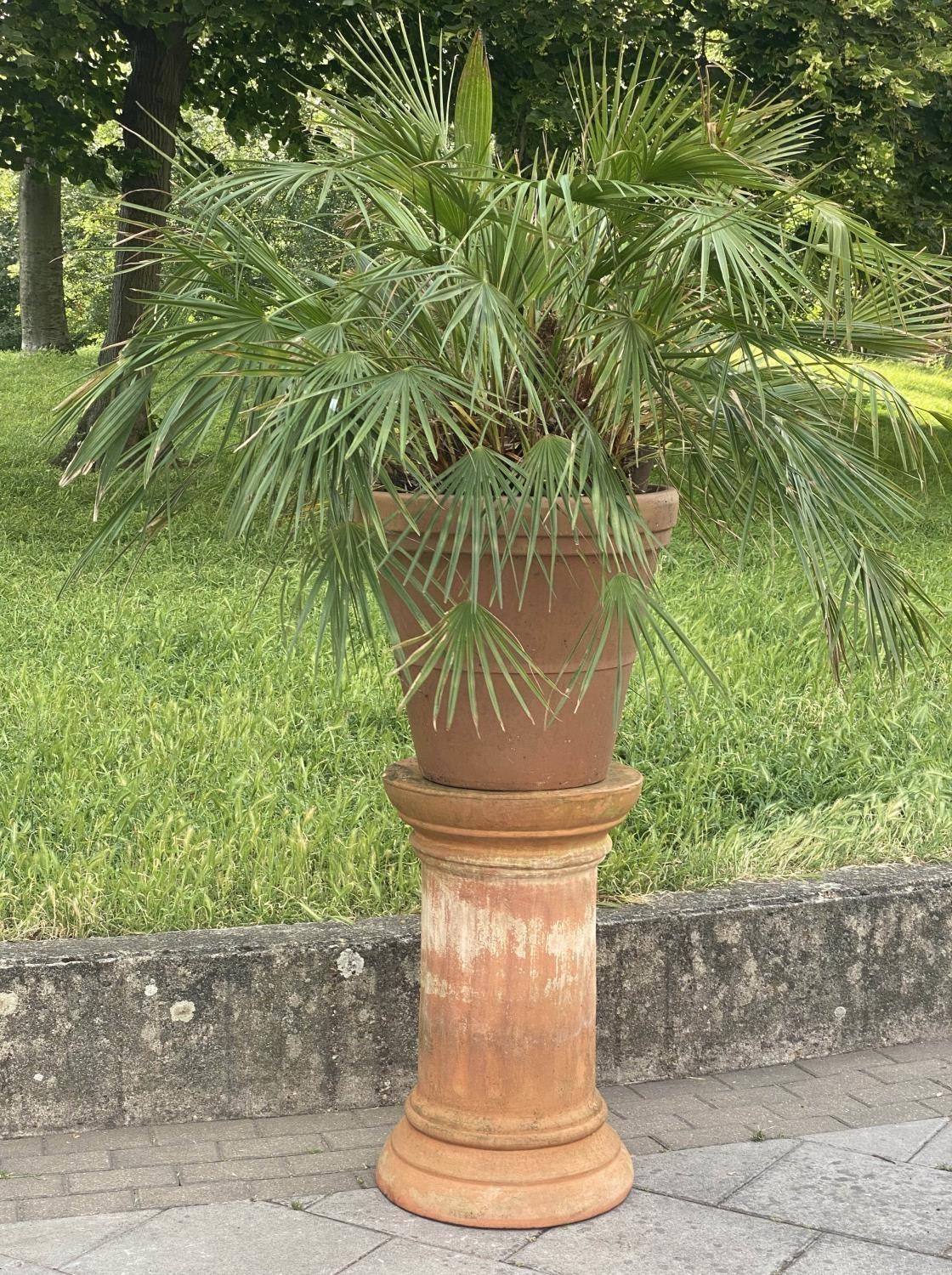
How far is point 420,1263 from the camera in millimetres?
2650

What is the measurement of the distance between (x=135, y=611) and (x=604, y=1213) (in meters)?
4.11

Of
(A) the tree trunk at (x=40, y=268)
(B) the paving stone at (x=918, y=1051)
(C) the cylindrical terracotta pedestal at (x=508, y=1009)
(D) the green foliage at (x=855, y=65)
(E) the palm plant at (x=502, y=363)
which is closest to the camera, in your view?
(E) the palm plant at (x=502, y=363)

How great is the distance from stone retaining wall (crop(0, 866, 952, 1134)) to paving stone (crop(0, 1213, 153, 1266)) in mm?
412

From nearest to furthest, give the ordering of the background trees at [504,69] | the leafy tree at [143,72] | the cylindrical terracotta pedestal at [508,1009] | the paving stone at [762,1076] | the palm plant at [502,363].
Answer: the palm plant at [502,363] < the cylindrical terracotta pedestal at [508,1009] < the paving stone at [762,1076] < the leafy tree at [143,72] < the background trees at [504,69]

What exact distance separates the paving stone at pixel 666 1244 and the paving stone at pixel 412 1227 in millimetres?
50

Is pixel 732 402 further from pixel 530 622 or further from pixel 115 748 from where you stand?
pixel 115 748

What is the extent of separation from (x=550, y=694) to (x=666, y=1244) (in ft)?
3.44

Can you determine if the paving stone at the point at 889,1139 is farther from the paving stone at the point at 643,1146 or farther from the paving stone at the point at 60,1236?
the paving stone at the point at 60,1236

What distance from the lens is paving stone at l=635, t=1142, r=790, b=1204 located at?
117 inches

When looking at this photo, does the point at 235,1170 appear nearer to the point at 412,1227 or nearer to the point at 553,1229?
the point at 412,1227

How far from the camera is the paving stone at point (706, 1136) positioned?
322cm

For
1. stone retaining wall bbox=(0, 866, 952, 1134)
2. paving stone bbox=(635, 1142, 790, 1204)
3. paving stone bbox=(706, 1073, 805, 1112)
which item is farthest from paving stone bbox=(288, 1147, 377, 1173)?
paving stone bbox=(706, 1073, 805, 1112)

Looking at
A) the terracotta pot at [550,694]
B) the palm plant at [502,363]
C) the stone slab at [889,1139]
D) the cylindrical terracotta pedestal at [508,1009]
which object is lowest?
the stone slab at [889,1139]

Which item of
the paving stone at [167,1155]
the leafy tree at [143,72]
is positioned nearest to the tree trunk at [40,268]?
the leafy tree at [143,72]
